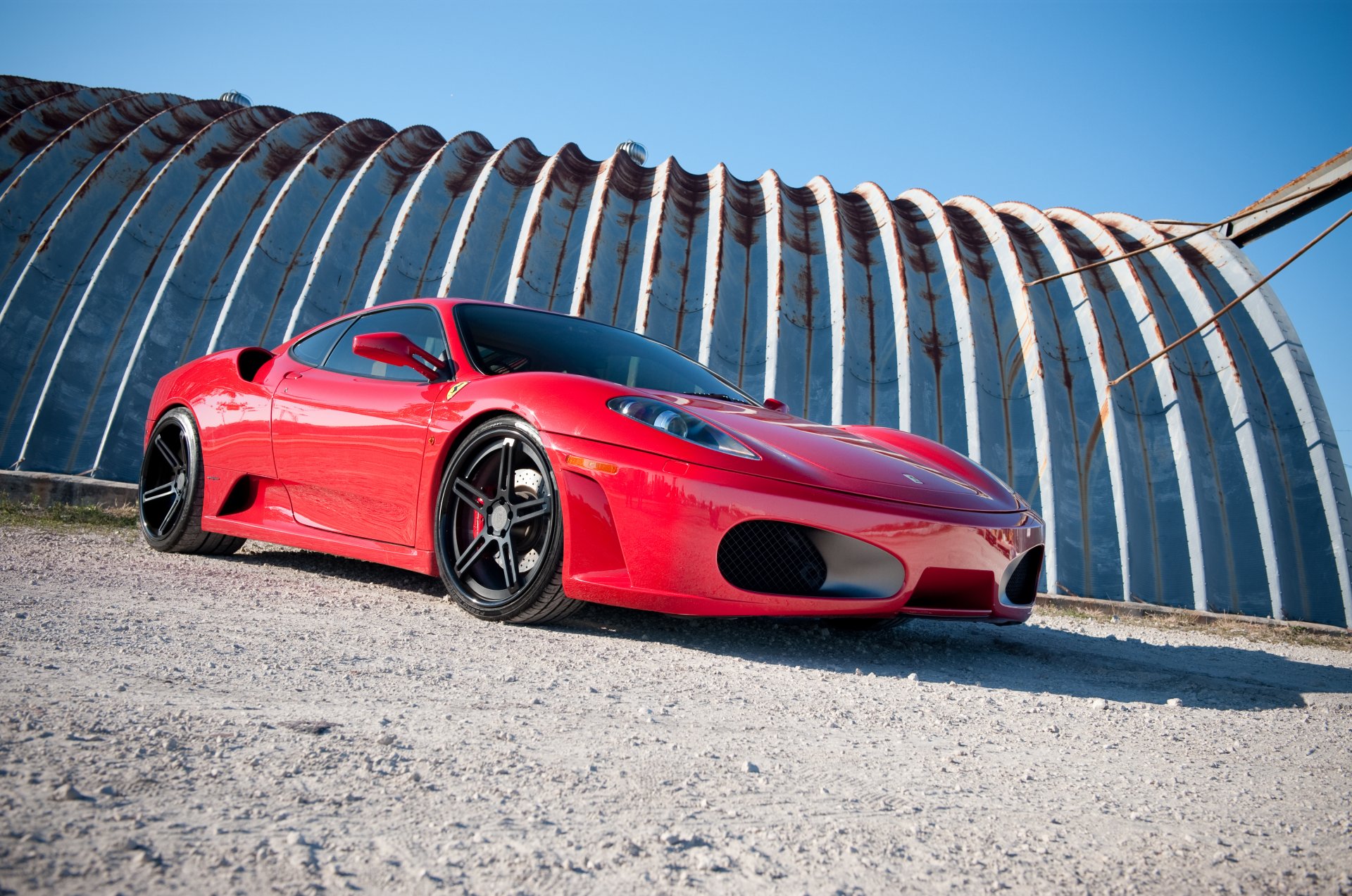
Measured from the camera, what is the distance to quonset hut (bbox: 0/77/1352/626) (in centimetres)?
768

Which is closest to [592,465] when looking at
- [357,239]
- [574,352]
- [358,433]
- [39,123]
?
[574,352]

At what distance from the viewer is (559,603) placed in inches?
113

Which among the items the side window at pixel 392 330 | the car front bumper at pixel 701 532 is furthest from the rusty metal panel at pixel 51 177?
the car front bumper at pixel 701 532

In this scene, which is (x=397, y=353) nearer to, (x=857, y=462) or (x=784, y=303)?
(x=857, y=462)

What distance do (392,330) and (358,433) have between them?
0.76 m

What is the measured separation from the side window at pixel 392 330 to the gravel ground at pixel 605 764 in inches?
43.3

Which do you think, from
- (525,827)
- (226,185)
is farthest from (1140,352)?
(226,185)

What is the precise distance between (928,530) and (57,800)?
2349mm

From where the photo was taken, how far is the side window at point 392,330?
3.65m

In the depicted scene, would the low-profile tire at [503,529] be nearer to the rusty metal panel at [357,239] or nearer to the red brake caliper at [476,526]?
the red brake caliper at [476,526]

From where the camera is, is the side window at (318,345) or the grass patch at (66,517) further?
the grass patch at (66,517)

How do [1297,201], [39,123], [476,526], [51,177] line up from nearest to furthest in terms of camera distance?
[476,526] → [1297,201] → [51,177] → [39,123]

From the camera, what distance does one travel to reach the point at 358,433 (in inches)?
141

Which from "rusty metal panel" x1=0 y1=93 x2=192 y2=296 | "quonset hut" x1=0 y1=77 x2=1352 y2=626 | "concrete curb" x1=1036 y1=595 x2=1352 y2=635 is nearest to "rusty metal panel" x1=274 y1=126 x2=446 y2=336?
"quonset hut" x1=0 y1=77 x2=1352 y2=626
